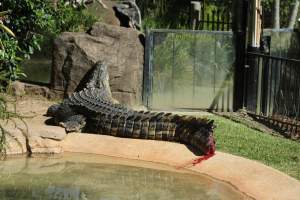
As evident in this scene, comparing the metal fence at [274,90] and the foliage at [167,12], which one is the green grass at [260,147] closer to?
the metal fence at [274,90]

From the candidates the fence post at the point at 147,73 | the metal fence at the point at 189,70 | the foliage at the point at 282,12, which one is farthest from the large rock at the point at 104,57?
the foliage at the point at 282,12

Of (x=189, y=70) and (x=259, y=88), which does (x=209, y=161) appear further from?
(x=189, y=70)

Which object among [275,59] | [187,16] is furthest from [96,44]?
[187,16]

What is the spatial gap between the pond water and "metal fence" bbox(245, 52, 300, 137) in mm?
2732

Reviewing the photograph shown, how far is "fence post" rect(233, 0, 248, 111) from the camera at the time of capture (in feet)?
33.3

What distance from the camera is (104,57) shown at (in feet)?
33.0

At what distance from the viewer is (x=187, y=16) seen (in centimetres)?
1659

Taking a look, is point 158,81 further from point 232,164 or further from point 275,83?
point 232,164

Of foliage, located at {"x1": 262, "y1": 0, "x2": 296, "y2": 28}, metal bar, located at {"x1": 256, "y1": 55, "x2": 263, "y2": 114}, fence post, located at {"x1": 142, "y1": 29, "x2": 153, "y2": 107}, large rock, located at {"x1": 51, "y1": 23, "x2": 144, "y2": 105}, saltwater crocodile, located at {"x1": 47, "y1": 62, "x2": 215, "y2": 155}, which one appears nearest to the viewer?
saltwater crocodile, located at {"x1": 47, "y1": 62, "x2": 215, "y2": 155}

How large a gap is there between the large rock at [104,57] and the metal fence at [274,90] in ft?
5.79

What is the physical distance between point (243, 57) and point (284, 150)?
2.86 metres

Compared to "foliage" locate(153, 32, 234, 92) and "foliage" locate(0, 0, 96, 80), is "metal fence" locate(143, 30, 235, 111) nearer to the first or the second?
"foliage" locate(153, 32, 234, 92)

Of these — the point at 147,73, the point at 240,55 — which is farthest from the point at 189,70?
the point at 240,55

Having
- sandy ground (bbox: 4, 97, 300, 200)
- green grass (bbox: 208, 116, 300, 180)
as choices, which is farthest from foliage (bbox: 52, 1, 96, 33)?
green grass (bbox: 208, 116, 300, 180)
